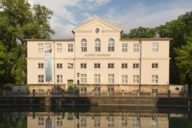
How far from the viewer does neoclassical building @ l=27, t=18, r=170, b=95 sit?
6831cm

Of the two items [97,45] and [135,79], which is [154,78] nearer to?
[135,79]

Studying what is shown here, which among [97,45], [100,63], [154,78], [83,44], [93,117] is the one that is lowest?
[93,117]

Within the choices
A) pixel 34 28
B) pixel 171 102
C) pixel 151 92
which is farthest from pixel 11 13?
pixel 171 102

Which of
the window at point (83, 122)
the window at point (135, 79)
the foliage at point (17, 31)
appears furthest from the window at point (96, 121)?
the foliage at point (17, 31)

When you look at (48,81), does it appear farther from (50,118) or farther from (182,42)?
(182,42)

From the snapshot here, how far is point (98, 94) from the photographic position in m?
63.5

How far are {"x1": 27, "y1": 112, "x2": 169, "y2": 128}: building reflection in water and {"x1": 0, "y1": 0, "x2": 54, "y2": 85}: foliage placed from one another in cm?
2103

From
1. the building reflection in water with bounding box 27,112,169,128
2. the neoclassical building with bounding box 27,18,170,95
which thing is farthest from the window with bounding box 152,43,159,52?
the building reflection in water with bounding box 27,112,169,128

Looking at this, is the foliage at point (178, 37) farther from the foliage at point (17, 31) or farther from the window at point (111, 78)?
the foliage at point (17, 31)

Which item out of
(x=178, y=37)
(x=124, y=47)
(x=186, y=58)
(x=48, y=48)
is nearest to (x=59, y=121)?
(x=48, y=48)

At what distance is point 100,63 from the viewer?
226 feet

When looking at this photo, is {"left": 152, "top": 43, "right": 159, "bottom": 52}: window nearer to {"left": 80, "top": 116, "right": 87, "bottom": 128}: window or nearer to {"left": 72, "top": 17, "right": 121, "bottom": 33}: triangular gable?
{"left": 72, "top": 17, "right": 121, "bottom": 33}: triangular gable

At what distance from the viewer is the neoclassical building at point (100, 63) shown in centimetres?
6831

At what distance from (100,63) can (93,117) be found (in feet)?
63.2
